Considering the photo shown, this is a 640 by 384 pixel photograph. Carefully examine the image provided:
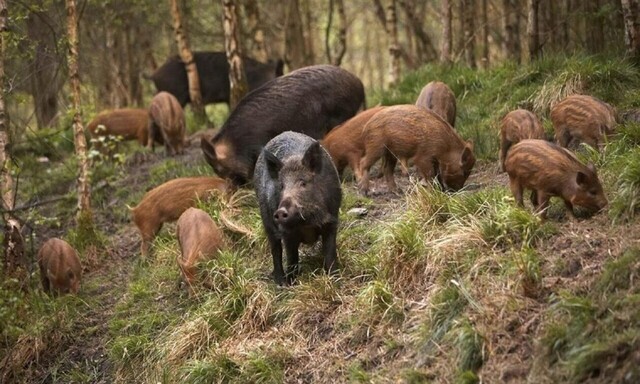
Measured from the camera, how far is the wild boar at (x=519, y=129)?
10047mm

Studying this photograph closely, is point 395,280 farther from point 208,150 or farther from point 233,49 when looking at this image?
point 233,49

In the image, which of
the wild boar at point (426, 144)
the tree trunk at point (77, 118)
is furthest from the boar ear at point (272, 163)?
the tree trunk at point (77, 118)

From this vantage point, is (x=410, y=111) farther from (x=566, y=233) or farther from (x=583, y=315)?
(x=583, y=315)

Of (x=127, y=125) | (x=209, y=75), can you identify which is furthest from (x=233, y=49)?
(x=209, y=75)

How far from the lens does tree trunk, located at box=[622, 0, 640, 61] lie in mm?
11555

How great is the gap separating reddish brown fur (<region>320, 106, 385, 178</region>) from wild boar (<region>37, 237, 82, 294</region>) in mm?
3114

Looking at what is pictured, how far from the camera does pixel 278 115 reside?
40.0 feet

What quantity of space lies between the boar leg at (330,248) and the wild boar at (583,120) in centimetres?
278

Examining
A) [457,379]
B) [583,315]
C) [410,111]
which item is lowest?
[457,379]

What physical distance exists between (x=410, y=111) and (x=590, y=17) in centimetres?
453

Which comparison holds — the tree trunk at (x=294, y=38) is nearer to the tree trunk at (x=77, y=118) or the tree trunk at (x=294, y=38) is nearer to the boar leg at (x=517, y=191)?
the tree trunk at (x=77, y=118)

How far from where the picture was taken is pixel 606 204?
26.3 ft

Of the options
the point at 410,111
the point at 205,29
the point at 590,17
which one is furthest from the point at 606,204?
the point at 205,29

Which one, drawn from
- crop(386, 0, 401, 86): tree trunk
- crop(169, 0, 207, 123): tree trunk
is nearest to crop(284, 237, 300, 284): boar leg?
crop(386, 0, 401, 86): tree trunk
